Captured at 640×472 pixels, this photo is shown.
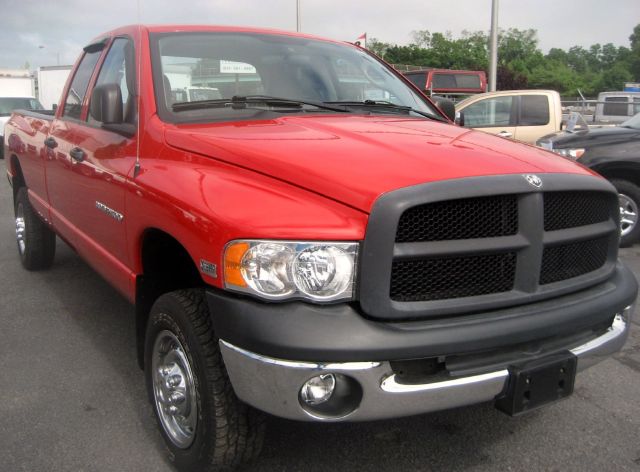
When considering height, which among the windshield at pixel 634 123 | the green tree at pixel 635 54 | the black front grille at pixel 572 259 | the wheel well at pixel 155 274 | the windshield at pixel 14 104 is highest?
the green tree at pixel 635 54

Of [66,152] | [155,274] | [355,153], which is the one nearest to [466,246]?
[355,153]

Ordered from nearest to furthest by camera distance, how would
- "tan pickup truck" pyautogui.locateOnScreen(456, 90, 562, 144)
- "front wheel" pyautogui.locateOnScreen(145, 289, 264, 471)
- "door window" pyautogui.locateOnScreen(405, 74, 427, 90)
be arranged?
"front wheel" pyautogui.locateOnScreen(145, 289, 264, 471), "tan pickup truck" pyautogui.locateOnScreen(456, 90, 562, 144), "door window" pyautogui.locateOnScreen(405, 74, 427, 90)

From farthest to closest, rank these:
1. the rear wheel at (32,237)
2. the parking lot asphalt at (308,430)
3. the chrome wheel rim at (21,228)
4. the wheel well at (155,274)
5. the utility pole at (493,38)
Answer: the utility pole at (493,38) < the chrome wheel rim at (21,228) < the rear wheel at (32,237) < the wheel well at (155,274) < the parking lot asphalt at (308,430)

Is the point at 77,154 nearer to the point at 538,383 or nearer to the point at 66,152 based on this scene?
the point at 66,152

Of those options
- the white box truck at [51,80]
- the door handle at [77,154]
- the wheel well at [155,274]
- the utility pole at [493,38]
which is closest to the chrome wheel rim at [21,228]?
the door handle at [77,154]

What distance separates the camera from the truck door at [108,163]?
312 centimetres

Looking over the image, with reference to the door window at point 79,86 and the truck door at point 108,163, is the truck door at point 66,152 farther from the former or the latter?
the truck door at point 108,163

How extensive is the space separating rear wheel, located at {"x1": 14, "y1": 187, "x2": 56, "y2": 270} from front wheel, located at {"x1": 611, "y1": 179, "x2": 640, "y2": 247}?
5764 millimetres

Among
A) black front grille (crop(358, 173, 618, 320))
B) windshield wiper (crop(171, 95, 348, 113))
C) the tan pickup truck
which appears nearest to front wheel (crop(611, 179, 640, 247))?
the tan pickup truck

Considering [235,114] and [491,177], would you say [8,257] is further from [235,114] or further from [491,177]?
[491,177]

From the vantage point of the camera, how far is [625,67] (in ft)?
303

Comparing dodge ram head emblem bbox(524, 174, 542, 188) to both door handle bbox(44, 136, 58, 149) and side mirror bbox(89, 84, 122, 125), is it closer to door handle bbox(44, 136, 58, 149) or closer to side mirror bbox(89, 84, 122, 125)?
side mirror bbox(89, 84, 122, 125)

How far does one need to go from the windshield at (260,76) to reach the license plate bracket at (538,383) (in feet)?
5.59

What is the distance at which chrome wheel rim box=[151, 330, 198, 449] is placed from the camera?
2.53 meters
